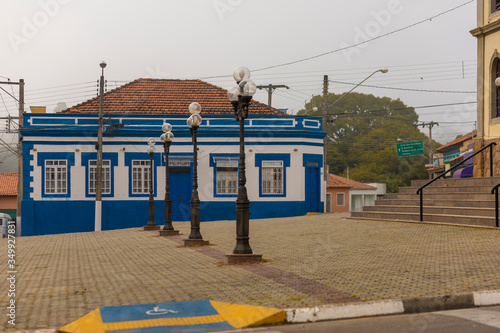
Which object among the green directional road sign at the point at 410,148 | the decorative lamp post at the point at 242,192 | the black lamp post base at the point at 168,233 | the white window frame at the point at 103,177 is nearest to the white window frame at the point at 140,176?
the white window frame at the point at 103,177

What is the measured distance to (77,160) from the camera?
29062mm

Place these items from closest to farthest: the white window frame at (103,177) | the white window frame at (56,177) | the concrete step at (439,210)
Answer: the concrete step at (439,210)
the white window frame at (56,177)
the white window frame at (103,177)

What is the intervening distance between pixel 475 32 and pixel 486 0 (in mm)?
989

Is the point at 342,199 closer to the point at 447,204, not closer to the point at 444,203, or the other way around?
the point at 444,203

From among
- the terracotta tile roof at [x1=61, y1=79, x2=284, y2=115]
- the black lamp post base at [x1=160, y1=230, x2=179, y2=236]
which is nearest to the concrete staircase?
the black lamp post base at [x1=160, y1=230, x2=179, y2=236]

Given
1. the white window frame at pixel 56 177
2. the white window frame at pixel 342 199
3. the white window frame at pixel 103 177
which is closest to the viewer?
the white window frame at pixel 56 177

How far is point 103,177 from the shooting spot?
2920 centimetres

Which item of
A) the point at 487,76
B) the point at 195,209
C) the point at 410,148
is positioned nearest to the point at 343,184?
the point at 410,148

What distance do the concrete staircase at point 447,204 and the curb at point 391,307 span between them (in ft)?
23.6

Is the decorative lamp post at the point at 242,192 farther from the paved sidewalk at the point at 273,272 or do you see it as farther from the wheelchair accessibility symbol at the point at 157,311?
the wheelchair accessibility symbol at the point at 157,311

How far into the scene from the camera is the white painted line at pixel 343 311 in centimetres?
666

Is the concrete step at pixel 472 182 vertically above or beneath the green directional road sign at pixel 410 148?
beneath

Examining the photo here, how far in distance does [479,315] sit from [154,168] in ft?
78.2

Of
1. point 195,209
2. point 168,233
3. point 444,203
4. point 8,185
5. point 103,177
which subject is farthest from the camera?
point 8,185
